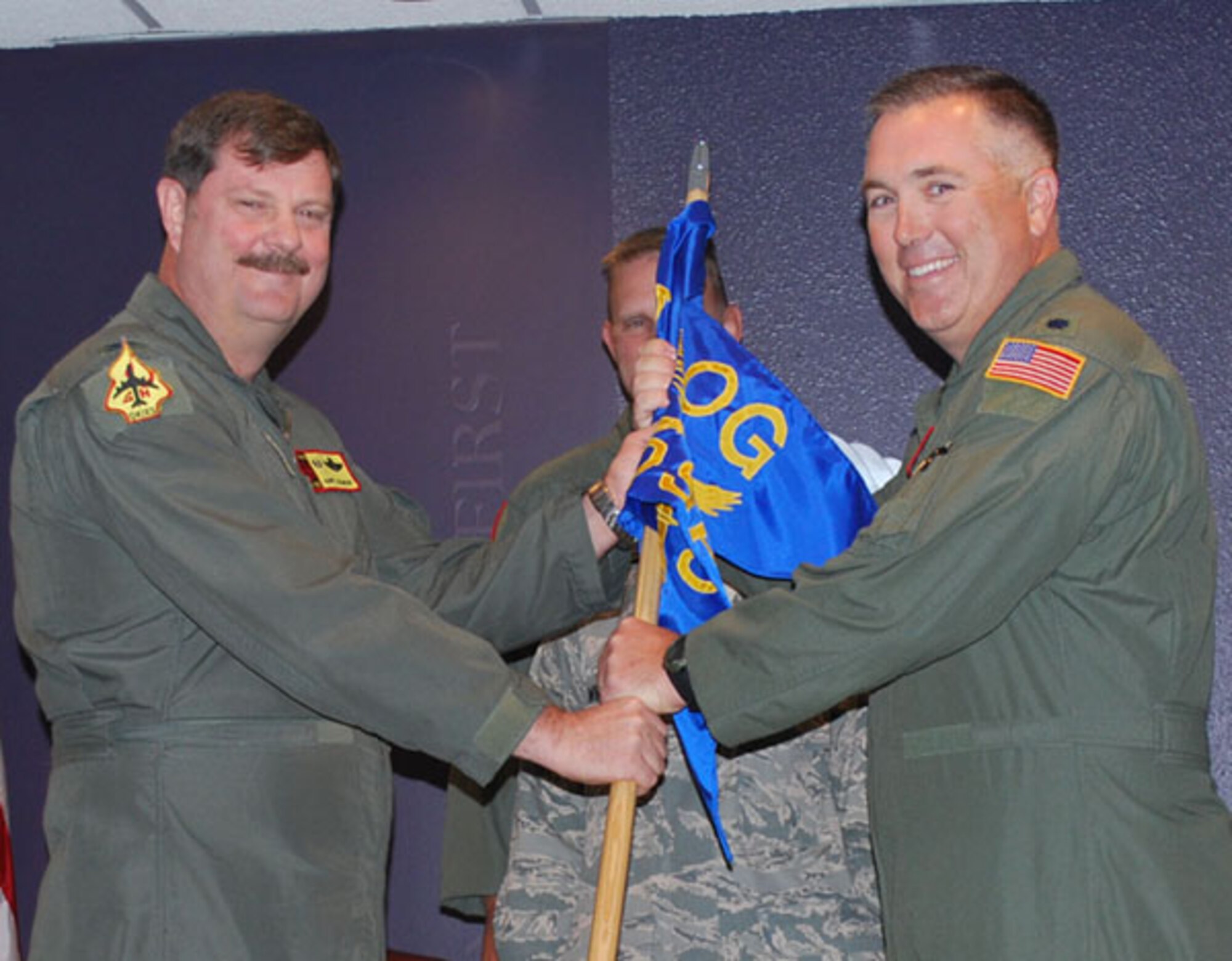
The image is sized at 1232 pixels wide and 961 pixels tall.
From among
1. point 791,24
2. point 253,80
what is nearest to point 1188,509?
point 791,24

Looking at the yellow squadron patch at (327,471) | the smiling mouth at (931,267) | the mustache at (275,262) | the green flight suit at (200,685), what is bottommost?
the green flight suit at (200,685)

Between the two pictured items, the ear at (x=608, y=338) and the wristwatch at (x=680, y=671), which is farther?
the ear at (x=608, y=338)

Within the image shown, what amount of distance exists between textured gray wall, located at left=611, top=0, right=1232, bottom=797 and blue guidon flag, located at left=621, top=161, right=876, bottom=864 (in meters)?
0.95

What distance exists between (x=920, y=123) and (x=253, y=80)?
80.4 inches

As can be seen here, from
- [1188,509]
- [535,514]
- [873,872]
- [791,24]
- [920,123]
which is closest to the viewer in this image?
[1188,509]

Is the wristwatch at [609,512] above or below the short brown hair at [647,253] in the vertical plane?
below

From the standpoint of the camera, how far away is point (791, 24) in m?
3.98

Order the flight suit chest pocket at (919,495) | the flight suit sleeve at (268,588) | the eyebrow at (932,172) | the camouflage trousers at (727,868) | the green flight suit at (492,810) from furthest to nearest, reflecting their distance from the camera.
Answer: the green flight suit at (492,810) → the camouflage trousers at (727,868) → the eyebrow at (932,172) → the flight suit sleeve at (268,588) → the flight suit chest pocket at (919,495)

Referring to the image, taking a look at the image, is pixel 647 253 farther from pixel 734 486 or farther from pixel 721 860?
pixel 721 860

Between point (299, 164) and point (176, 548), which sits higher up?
point (299, 164)

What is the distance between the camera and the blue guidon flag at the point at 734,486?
2889 mm

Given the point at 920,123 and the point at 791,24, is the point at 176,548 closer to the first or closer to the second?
the point at 920,123

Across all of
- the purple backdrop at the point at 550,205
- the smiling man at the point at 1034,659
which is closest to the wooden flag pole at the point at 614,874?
the smiling man at the point at 1034,659

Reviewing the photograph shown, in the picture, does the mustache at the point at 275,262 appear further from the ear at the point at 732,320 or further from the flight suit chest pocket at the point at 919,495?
the flight suit chest pocket at the point at 919,495
